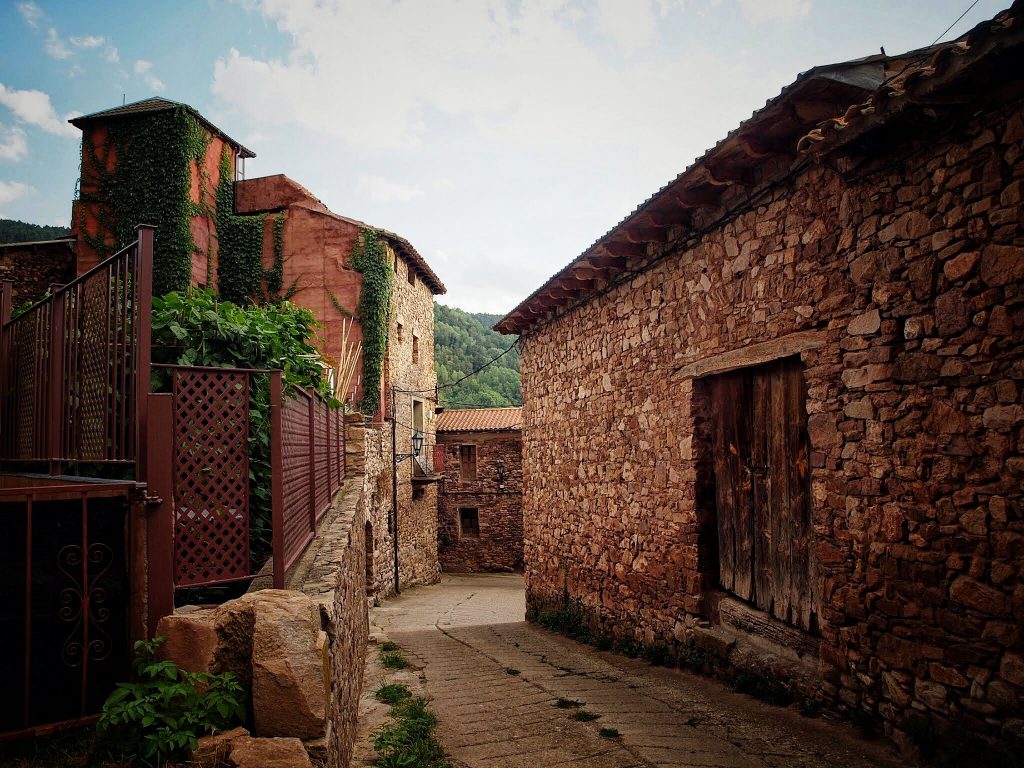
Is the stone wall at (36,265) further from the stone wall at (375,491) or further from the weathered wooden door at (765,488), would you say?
the weathered wooden door at (765,488)

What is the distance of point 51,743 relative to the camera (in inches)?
95.0

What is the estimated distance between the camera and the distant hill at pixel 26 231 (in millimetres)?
21359

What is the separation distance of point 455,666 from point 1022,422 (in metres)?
5.01

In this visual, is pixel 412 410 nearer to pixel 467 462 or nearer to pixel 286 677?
pixel 467 462

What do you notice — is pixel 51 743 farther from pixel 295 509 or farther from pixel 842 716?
pixel 842 716

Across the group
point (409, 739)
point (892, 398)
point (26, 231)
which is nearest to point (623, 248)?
point (892, 398)

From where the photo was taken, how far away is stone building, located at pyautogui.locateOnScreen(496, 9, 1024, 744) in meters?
3.23

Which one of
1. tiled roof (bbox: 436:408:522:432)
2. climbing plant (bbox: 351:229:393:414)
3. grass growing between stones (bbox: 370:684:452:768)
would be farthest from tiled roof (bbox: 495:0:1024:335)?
tiled roof (bbox: 436:408:522:432)

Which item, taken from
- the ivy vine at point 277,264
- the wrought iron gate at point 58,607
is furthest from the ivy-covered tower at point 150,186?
the wrought iron gate at point 58,607

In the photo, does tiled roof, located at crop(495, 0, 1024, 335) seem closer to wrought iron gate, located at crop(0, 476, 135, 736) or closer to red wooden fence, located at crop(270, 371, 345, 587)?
red wooden fence, located at crop(270, 371, 345, 587)

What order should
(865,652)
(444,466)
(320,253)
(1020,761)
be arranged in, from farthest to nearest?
1. (444,466)
2. (320,253)
3. (865,652)
4. (1020,761)

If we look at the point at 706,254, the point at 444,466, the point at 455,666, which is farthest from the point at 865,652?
the point at 444,466

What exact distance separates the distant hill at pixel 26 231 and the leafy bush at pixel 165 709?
76.5 ft

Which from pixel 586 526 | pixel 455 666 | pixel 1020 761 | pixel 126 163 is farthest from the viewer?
pixel 126 163
